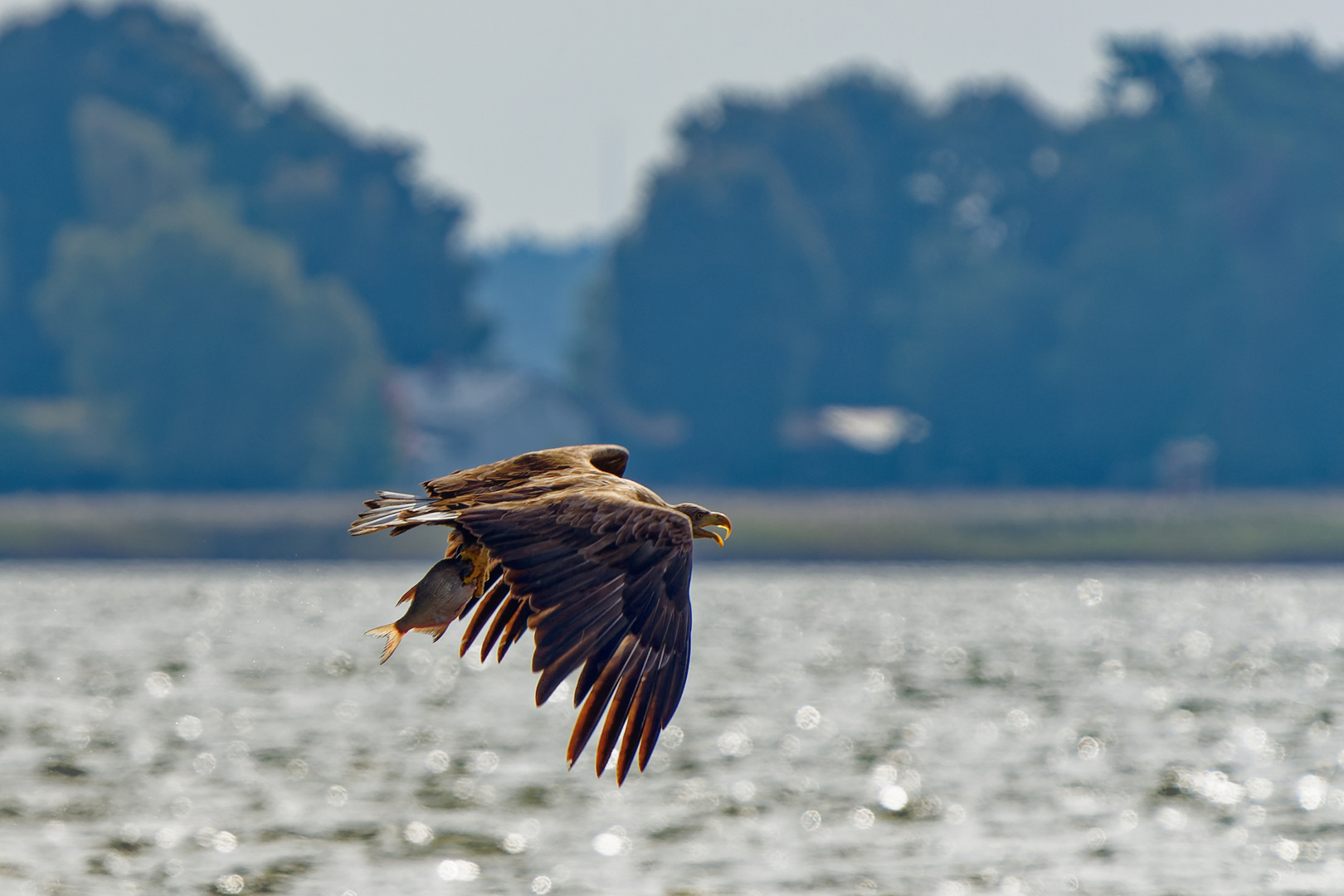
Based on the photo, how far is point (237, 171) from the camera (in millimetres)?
102938

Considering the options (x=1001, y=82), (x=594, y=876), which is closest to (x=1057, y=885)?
(x=594, y=876)

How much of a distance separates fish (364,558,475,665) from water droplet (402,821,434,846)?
47.2ft

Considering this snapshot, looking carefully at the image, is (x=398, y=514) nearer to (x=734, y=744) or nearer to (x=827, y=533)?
(x=734, y=744)

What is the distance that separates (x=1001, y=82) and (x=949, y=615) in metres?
54.8

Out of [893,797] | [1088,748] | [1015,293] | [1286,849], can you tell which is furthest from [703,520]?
[1015,293]

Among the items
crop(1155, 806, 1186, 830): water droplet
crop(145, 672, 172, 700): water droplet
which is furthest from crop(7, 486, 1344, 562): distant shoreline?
crop(1155, 806, 1186, 830): water droplet

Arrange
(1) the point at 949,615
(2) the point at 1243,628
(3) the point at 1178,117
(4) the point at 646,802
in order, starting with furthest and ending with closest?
(3) the point at 1178,117 < (1) the point at 949,615 < (2) the point at 1243,628 < (4) the point at 646,802

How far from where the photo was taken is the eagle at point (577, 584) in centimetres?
945

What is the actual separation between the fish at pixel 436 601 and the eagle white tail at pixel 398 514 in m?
0.26

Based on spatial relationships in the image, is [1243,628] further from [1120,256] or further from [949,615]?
[1120,256]

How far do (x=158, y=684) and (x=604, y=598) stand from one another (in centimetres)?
3367

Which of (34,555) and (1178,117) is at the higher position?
(1178,117)

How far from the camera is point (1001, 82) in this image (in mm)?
109562

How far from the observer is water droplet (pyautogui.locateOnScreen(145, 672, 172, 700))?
40.5 m
